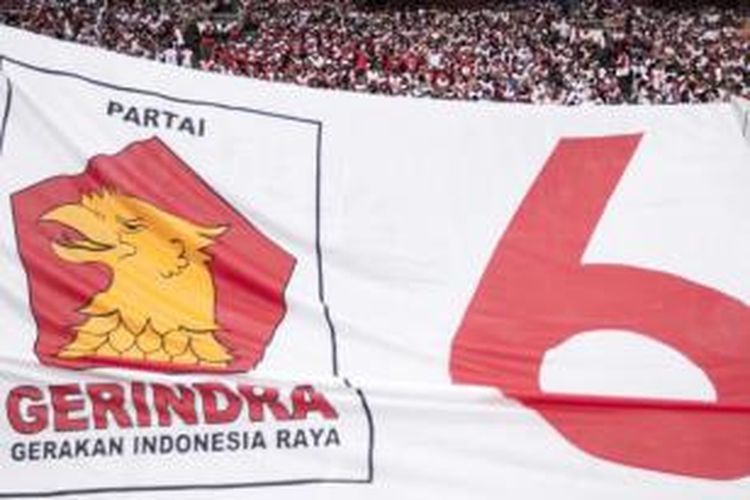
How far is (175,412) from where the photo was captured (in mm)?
2451

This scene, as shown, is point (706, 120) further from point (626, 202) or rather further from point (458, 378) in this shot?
point (458, 378)

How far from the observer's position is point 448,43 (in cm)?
2123

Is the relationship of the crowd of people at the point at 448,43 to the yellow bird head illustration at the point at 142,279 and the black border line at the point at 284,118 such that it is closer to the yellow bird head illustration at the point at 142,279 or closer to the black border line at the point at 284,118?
the black border line at the point at 284,118

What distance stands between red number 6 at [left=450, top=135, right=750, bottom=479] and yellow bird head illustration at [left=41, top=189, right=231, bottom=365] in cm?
54

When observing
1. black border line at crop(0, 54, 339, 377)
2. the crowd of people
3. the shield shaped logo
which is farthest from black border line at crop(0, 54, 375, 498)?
the crowd of people

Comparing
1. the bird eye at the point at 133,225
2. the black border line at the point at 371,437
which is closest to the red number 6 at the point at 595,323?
the black border line at the point at 371,437

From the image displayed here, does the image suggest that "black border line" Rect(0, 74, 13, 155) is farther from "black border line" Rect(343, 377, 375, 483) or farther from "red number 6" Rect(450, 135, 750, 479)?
"red number 6" Rect(450, 135, 750, 479)

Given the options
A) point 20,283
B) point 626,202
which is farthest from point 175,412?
point 626,202

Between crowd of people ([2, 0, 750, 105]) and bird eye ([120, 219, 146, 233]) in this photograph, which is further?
crowd of people ([2, 0, 750, 105])

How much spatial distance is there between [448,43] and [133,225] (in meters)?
18.9

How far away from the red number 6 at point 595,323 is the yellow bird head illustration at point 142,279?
0.54 m

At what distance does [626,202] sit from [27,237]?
4.20 ft

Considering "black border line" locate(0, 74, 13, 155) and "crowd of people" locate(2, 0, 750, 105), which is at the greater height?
"black border line" locate(0, 74, 13, 155)

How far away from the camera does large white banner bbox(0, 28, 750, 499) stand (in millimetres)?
2457
